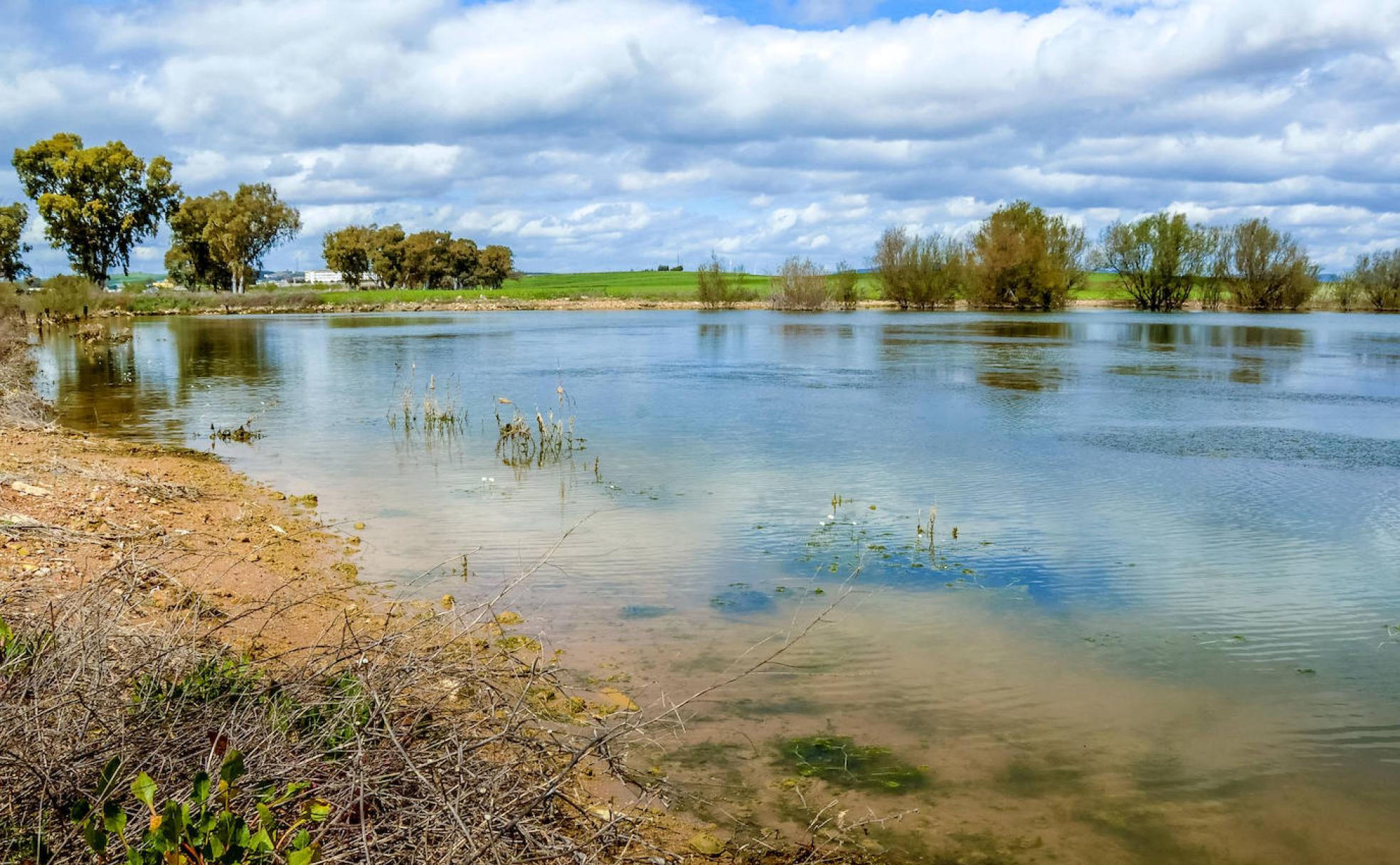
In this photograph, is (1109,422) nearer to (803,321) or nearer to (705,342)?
(705,342)

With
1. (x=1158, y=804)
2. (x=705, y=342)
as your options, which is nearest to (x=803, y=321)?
(x=705, y=342)

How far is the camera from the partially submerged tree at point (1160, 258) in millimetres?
84562

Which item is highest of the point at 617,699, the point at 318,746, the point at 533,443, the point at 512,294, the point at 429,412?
the point at 512,294

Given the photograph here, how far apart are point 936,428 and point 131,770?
17.3 metres

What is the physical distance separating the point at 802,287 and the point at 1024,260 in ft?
58.1

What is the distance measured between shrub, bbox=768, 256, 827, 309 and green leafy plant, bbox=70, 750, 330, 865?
83288mm

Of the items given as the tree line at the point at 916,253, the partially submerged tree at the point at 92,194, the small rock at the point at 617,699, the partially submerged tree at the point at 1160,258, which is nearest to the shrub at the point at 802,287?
the tree line at the point at 916,253

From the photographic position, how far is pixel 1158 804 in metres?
5.84

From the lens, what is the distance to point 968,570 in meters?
10.2

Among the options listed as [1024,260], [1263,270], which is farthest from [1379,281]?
[1024,260]

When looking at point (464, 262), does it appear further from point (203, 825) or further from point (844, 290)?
point (203, 825)

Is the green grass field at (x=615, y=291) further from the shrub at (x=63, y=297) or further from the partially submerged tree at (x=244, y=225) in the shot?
the shrub at (x=63, y=297)

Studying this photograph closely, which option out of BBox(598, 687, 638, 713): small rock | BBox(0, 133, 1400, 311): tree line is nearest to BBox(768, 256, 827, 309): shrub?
BBox(0, 133, 1400, 311): tree line

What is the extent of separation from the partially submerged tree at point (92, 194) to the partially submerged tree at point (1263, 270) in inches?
3420
